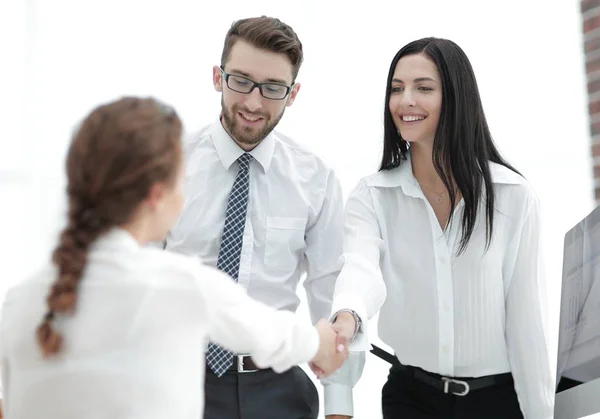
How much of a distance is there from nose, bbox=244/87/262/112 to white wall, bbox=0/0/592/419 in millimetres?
1610

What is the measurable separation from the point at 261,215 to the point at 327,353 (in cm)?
64

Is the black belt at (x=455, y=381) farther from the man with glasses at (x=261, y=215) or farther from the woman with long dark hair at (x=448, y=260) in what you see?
the man with glasses at (x=261, y=215)

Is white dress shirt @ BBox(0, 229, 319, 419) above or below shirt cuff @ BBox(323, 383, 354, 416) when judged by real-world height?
above

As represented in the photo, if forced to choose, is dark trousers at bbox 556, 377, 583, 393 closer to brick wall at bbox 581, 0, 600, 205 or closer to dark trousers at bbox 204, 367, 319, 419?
dark trousers at bbox 204, 367, 319, 419

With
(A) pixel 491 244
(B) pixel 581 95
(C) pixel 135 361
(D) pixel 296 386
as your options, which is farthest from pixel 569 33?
(C) pixel 135 361

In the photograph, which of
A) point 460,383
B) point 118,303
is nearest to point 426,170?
point 460,383

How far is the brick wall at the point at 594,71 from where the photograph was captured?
3436 mm

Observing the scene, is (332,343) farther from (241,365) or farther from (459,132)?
(459,132)

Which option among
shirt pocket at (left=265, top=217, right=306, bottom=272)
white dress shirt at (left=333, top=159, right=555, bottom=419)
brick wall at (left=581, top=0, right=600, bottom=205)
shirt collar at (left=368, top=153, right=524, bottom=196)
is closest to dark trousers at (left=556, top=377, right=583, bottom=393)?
white dress shirt at (left=333, top=159, right=555, bottom=419)

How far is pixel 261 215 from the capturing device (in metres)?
2.24

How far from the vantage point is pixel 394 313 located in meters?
2.13

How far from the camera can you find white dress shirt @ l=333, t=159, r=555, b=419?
77.8 inches

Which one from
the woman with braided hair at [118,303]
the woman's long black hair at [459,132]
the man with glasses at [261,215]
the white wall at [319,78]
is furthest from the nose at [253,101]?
the white wall at [319,78]

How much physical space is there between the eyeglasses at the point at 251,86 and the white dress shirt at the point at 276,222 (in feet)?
0.45
